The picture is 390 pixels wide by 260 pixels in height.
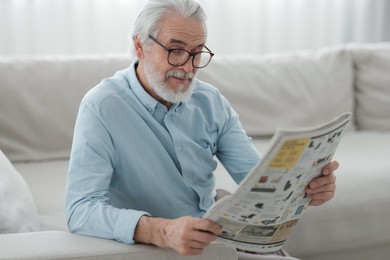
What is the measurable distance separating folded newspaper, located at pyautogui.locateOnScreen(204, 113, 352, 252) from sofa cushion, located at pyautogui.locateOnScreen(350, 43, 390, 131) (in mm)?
1595

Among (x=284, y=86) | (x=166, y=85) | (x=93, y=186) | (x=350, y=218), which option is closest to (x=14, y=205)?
(x=93, y=186)

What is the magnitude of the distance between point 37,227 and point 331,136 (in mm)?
845

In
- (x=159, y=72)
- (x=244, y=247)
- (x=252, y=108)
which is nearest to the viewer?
(x=244, y=247)

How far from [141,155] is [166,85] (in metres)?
0.17

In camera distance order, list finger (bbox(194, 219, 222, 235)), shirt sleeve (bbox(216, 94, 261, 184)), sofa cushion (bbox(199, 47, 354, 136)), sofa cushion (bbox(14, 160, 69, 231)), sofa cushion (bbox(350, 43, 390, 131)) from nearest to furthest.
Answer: finger (bbox(194, 219, 222, 235))
shirt sleeve (bbox(216, 94, 261, 184))
sofa cushion (bbox(14, 160, 69, 231))
sofa cushion (bbox(199, 47, 354, 136))
sofa cushion (bbox(350, 43, 390, 131))

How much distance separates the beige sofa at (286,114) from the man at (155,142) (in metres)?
0.35

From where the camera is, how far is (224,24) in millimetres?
3496

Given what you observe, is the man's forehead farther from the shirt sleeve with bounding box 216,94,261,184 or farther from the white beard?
the shirt sleeve with bounding box 216,94,261,184

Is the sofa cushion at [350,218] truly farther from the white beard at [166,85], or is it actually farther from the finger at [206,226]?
the finger at [206,226]

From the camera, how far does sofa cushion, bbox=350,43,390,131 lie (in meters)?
2.95

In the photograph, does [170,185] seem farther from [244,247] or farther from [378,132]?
[378,132]

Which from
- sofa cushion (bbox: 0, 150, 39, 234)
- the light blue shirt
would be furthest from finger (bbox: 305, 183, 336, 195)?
sofa cushion (bbox: 0, 150, 39, 234)

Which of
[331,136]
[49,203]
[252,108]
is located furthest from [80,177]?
[252,108]

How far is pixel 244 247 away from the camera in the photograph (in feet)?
4.68
